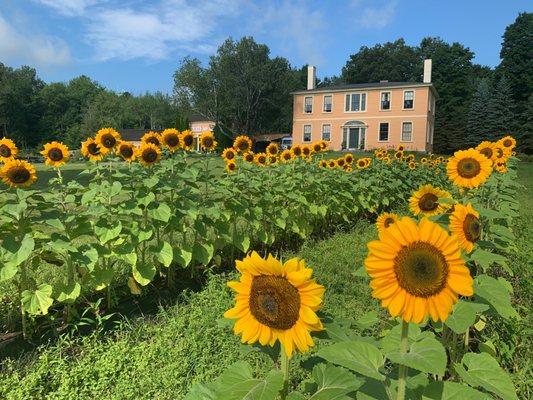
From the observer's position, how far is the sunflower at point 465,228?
2129mm

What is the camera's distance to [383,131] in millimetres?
39812

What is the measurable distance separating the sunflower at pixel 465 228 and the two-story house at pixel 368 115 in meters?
38.0

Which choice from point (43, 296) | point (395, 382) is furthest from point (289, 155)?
point (395, 382)

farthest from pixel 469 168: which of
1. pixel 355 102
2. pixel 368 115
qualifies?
pixel 355 102

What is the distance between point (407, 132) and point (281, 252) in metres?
36.4

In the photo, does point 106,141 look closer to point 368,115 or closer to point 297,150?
point 297,150

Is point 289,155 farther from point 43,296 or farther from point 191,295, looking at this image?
point 43,296

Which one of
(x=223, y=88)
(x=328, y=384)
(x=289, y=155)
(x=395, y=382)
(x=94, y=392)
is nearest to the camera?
(x=328, y=384)

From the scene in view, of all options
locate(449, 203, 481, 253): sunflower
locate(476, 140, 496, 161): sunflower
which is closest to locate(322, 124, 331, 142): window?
locate(476, 140, 496, 161): sunflower

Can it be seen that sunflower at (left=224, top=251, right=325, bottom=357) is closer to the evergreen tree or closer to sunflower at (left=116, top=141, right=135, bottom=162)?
sunflower at (left=116, top=141, right=135, bottom=162)

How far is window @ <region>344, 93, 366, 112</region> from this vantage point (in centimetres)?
4062

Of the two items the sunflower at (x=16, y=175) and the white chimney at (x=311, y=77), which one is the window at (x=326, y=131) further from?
the sunflower at (x=16, y=175)

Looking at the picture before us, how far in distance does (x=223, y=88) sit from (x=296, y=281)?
150ft

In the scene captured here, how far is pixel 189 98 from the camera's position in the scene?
1855 inches
